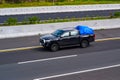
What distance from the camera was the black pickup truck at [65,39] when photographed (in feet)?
62.5

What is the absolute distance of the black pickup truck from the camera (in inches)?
750

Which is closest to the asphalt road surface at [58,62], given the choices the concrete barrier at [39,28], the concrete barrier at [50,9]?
the concrete barrier at [39,28]

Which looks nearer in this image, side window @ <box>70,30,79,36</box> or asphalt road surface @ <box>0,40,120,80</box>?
asphalt road surface @ <box>0,40,120,80</box>

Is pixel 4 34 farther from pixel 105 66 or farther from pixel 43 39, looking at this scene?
pixel 105 66

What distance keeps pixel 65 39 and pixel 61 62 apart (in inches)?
143

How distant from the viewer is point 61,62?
53.0 ft

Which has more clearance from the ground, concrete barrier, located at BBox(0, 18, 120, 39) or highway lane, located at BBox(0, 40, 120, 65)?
concrete barrier, located at BBox(0, 18, 120, 39)

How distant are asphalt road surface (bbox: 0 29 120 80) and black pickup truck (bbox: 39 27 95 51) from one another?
0.43m

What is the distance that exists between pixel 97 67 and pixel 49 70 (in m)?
2.61

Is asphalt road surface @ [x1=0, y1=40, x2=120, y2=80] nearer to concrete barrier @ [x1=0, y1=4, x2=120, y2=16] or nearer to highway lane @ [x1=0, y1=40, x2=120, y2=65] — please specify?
highway lane @ [x1=0, y1=40, x2=120, y2=65]

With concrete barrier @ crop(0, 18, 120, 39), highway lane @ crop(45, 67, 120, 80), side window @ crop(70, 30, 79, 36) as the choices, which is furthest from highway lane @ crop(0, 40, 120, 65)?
concrete barrier @ crop(0, 18, 120, 39)

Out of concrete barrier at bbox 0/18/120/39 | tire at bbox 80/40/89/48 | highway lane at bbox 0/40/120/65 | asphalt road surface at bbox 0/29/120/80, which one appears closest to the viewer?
asphalt road surface at bbox 0/29/120/80

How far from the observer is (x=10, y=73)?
14.2 meters

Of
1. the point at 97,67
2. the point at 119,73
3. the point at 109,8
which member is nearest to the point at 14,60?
the point at 97,67
